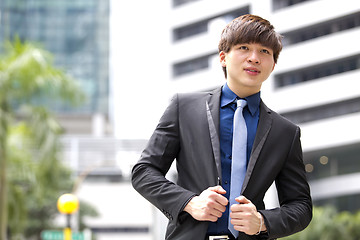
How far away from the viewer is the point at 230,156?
2.29 metres

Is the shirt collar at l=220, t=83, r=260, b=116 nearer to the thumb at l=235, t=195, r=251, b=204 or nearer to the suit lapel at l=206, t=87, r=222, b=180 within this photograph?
the suit lapel at l=206, t=87, r=222, b=180

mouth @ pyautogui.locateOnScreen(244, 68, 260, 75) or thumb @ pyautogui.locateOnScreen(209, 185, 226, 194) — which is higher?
mouth @ pyautogui.locateOnScreen(244, 68, 260, 75)

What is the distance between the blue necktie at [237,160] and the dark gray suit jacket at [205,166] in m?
0.02

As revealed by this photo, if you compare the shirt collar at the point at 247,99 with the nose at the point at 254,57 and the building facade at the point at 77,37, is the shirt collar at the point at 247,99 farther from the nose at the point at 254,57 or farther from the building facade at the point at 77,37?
the building facade at the point at 77,37

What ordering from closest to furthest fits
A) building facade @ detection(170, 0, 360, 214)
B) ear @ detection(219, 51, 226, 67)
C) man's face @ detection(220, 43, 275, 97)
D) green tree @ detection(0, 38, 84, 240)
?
man's face @ detection(220, 43, 275, 97), ear @ detection(219, 51, 226, 67), green tree @ detection(0, 38, 84, 240), building facade @ detection(170, 0, 360, 214)

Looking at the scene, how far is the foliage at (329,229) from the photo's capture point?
33.4 metres

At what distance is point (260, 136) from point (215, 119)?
0.52ft

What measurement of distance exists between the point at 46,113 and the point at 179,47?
144 ft

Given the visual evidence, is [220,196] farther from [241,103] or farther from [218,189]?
[241,103]

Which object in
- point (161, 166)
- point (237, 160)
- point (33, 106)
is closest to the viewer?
point (237, 160)

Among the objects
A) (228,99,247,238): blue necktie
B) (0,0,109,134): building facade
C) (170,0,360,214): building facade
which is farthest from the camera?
(0,0,109,134): building facade

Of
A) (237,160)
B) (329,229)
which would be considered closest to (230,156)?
(237,160)

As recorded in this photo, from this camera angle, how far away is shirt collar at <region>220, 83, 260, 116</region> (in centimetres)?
239

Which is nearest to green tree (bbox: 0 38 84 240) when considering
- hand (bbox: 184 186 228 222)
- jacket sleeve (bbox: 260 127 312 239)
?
jacket sleeve (bbox: 260 127 312 239)
